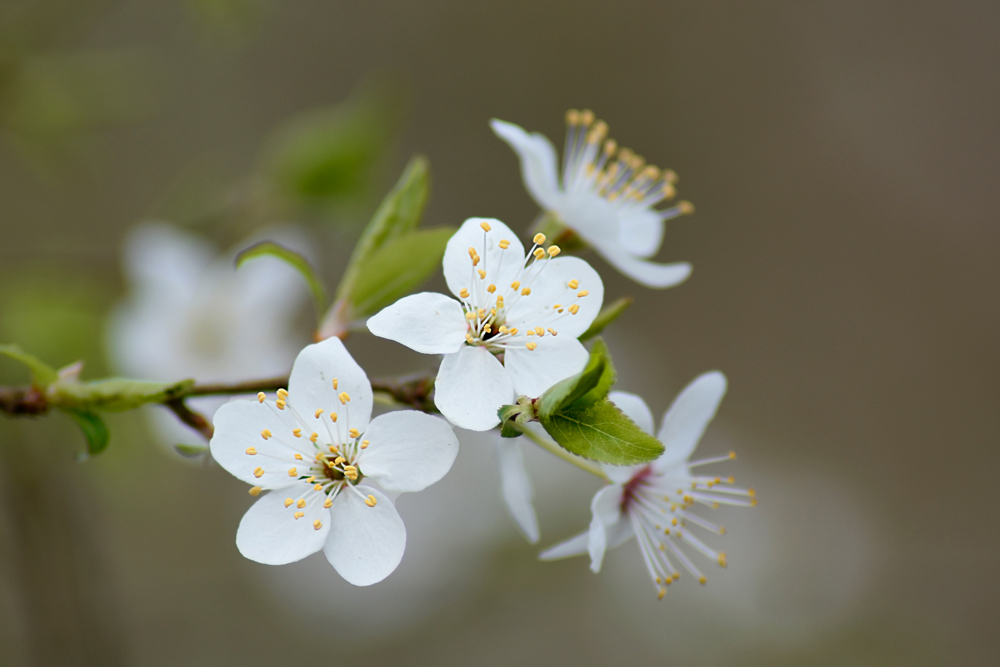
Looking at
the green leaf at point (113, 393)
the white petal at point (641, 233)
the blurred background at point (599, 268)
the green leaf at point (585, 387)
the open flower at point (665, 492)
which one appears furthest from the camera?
the blurred background at point (599, 268)

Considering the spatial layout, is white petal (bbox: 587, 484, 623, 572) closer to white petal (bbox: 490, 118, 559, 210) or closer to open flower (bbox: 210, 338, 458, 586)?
open flower (bbox: 210, 338, 458, 586)

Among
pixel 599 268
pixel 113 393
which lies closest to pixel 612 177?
pixel 113 393

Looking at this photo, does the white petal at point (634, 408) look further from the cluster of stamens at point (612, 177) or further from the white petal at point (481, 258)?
the cluster of stamens at point (612, 177)

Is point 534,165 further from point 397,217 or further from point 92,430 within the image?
point 92,430

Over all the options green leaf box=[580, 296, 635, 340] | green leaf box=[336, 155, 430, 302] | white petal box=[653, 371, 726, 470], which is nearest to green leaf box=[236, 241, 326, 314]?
green leaf box=[336, 155, 430, 302]

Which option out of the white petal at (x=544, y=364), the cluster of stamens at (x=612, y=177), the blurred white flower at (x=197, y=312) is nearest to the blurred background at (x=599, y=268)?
the blurred white flower at (x=197, y=312)
